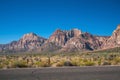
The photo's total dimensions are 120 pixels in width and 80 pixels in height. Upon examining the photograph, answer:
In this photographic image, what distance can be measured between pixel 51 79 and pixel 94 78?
196cm

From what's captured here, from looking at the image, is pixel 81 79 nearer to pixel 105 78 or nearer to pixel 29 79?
pixel 105 78

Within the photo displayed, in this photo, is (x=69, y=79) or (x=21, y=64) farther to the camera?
(x=21, y=64)

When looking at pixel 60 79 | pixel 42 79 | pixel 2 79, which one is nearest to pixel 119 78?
pixel 60 79

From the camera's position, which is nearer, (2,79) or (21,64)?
(2,79)

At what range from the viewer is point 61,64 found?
2259 centimetres

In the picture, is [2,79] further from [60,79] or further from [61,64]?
[61,64]

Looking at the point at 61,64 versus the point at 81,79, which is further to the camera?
the point at 61,64

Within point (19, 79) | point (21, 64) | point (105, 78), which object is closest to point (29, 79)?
point (19, 79)

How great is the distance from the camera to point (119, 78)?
39.2 ft

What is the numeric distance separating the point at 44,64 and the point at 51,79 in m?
10.3

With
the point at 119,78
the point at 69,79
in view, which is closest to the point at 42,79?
the point at 69,79

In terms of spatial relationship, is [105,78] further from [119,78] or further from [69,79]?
[69,79]

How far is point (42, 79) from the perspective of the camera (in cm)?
1223

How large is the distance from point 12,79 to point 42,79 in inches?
56.0
